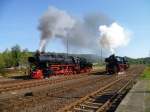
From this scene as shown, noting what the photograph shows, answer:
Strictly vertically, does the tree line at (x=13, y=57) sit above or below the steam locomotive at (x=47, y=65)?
above

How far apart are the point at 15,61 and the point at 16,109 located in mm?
93613

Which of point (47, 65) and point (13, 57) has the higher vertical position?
point (13, 57)

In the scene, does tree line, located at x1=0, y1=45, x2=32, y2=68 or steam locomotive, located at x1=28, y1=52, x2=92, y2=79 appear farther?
tree line, located at x1=0, y1=45, x2=32, y2=68

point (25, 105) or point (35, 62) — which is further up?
point (35, 62)

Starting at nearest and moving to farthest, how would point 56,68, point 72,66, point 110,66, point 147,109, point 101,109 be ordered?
point 147,109 < point 101,109 < point 56,68 < point 72,66 < point 110,66

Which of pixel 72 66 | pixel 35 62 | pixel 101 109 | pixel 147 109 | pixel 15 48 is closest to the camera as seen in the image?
pixel 147 109

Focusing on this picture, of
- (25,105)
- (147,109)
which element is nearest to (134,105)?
(147,109)

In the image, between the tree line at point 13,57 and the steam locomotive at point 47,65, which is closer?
the steam locomotive at point 47,65

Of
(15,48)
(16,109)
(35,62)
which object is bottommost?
(16,109)

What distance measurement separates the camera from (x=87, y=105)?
14.5 m

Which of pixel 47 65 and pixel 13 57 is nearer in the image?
pixel 47 65

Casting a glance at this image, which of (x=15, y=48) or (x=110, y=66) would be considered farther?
(x=15, y=48)

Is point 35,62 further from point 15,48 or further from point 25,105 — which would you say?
point 15,48

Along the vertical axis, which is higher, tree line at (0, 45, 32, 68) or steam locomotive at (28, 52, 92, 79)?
tree line at (0, 45, 32, 68)
